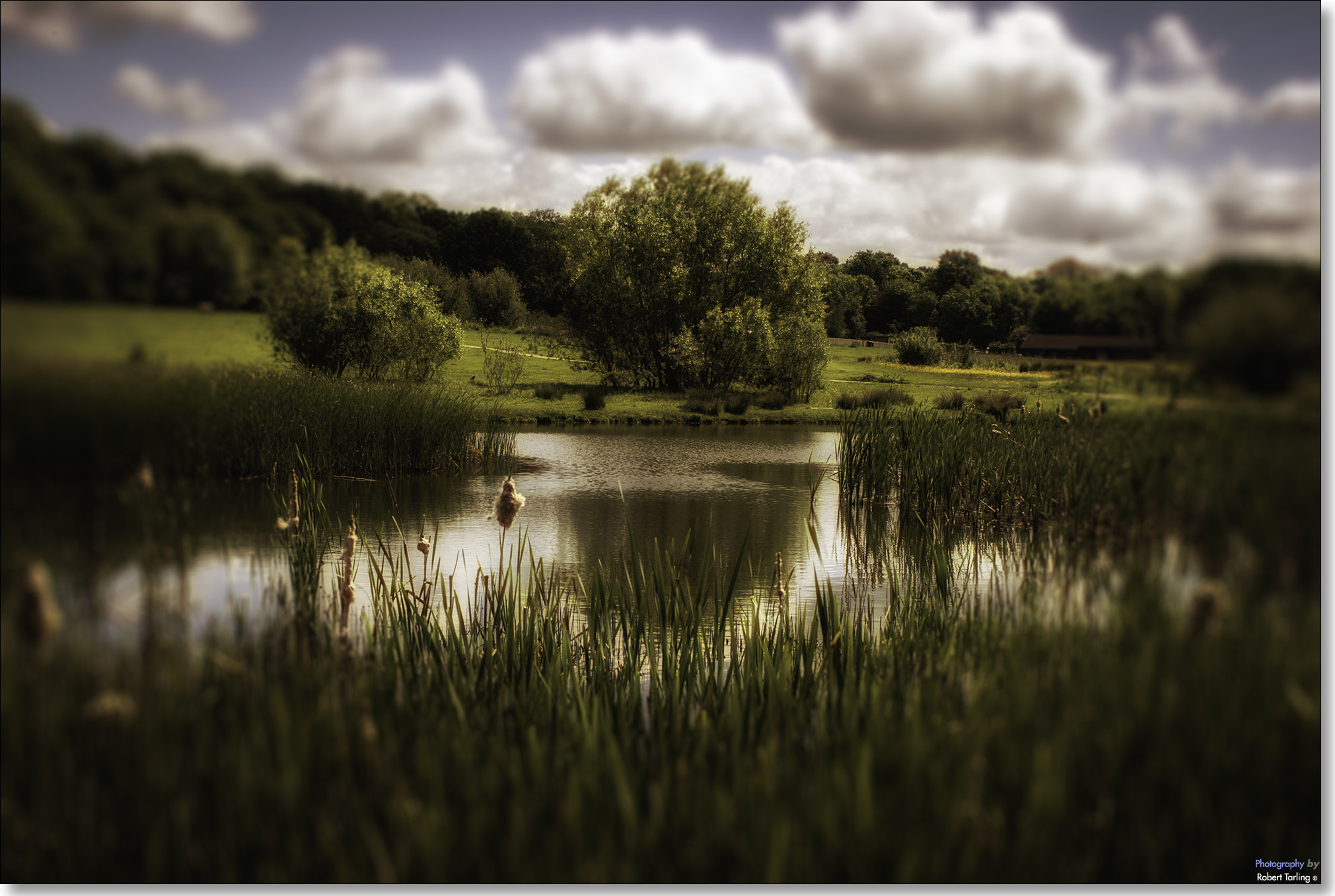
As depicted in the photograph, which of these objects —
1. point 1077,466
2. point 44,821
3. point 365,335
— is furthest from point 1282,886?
point 365,335

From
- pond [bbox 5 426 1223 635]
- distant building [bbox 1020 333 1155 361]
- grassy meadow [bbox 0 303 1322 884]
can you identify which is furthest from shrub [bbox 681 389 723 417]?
grassy meadow [bbox 0 303 1322 884]

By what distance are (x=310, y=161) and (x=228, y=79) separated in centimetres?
36

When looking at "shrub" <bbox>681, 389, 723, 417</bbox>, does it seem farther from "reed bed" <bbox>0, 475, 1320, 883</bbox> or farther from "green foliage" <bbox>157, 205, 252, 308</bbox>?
"reed bed" <bbox>0, 475, 1320, 883</bbox>

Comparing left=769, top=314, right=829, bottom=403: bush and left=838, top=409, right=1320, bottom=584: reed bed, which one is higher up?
left=769, top=314, right=829, bottom=403: bush

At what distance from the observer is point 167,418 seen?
8.45 feet

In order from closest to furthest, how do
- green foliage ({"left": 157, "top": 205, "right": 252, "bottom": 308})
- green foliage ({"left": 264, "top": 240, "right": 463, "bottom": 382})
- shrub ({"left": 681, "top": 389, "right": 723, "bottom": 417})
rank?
green foliage ({"left": 157, "top": 205, "right": 252, "bottom": 308}) < green foliage ({"left": 264, "top": 240, "right": 463, "bottom": 382}) < shrub ({"left": 681, "top": 389, "right": 723, "bottom": 417})

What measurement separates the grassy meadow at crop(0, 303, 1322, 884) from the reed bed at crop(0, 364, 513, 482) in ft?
0.04

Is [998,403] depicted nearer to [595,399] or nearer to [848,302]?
[848,302]

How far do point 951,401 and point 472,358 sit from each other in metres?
3.48

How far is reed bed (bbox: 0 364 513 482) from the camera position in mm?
2406

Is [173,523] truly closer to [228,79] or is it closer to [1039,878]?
[228,79]

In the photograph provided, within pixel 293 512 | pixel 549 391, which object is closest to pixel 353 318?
pixel 293 512

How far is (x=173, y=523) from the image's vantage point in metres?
2.25

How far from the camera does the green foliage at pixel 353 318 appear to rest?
3574 mm
